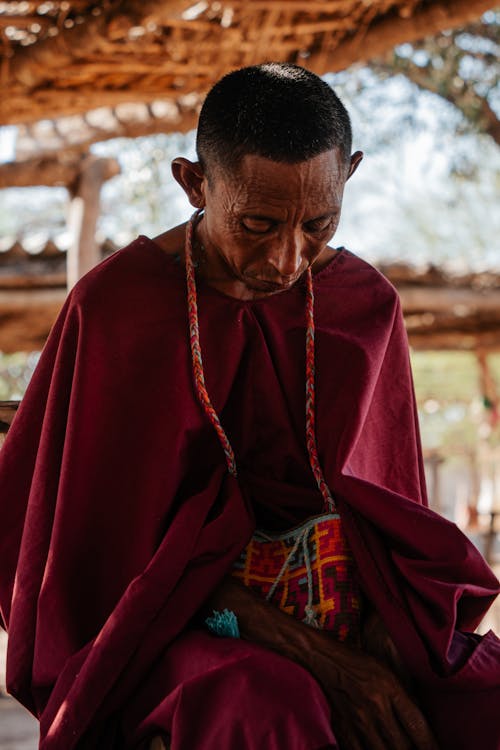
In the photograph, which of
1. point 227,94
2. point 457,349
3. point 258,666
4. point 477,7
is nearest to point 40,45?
point 477,7

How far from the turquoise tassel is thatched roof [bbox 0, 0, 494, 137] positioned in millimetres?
2356

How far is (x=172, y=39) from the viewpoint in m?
4.14

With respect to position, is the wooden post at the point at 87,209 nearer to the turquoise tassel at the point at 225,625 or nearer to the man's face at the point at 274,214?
the man's face at the point at 274,214

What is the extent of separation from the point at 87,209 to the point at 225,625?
4.35 m

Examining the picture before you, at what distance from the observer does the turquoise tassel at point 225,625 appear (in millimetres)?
1895

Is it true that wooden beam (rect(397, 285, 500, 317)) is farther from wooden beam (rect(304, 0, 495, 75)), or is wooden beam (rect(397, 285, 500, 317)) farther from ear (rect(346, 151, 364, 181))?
ear (rect(346, 151, 364, 181))

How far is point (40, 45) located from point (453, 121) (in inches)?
289

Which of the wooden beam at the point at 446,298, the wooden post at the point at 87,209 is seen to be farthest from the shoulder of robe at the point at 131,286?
the wooden beam at the point at 446,298

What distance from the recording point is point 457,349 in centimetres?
1027

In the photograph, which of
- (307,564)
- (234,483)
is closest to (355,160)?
(234,483)

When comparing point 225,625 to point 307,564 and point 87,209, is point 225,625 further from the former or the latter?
point 87,209

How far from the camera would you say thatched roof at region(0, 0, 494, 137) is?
385 centimetres

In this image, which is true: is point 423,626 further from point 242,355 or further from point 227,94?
point 227,94

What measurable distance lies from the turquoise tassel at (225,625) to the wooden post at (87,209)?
13.6 ft
